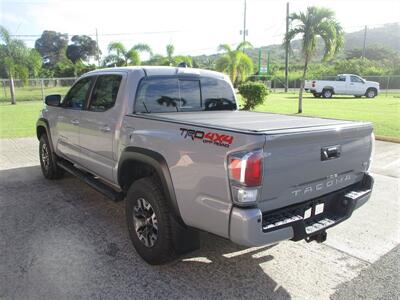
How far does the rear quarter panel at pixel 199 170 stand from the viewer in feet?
8.43

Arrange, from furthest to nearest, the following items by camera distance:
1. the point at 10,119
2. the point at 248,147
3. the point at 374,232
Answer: the point at 10,119 → the point at 374,232 → the point at 248,147

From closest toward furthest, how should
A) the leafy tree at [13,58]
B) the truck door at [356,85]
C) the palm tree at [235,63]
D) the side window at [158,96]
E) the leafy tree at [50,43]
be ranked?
1. the side window at [158,96]
2. the leafy tree at [13,58]
3. the palm tree at [235,63]
4. the truck door at [356,85]
5. the leafy tree at [50,43]

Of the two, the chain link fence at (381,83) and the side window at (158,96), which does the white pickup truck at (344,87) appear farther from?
the side window at (158,96)

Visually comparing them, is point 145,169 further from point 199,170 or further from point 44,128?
point 44,128

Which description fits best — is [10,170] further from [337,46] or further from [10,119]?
[337,46]

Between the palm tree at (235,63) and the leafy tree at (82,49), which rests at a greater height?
the leafy tree at (82,49)

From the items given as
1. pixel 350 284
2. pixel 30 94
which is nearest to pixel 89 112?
pixel 350 284

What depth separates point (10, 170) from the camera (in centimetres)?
686

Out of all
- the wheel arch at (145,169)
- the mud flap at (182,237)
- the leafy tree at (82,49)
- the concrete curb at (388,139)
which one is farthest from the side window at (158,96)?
the leafy tree at (82,49)

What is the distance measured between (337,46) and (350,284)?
48.5 feet

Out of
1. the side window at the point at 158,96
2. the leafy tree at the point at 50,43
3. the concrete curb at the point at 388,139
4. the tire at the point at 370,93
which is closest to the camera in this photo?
the side window at the point at 158,96

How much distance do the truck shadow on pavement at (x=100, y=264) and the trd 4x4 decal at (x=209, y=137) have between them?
50.3 inches

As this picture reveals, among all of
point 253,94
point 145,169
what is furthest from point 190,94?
point 253,94

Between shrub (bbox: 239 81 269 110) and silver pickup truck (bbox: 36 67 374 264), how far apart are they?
1092 cm
